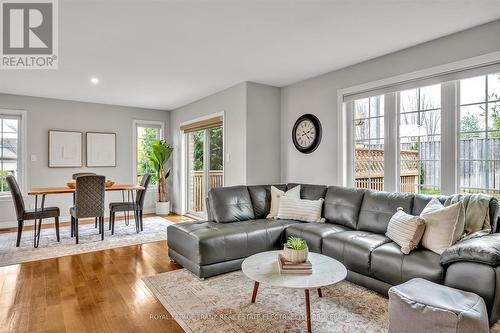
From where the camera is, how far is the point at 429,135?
3.28m

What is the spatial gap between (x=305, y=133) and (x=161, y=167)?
11.8ft

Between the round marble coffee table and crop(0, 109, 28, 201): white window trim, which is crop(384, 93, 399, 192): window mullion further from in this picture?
crop(0, 109, 28, 201): white window trim

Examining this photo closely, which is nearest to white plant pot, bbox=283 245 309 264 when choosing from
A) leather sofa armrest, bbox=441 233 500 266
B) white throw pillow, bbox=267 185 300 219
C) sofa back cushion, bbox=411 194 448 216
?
leather sofa armrest, bbox=441 233 500 266

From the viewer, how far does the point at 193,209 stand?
6645mm

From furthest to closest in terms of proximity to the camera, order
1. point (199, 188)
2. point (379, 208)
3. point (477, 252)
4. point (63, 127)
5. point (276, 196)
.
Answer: point (199, 188) < point (63, 127) < point (276, 196) < point (379, 208) < point (477, 252)

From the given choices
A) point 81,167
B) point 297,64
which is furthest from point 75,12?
point 81,167

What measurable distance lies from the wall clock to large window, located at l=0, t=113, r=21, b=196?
17.0ft

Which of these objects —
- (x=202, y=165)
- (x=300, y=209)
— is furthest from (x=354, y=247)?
(x=202, y=165)

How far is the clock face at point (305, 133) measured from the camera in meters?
4.50

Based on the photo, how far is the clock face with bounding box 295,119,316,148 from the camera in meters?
4.50

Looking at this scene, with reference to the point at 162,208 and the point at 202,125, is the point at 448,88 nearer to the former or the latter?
the point at 202,125

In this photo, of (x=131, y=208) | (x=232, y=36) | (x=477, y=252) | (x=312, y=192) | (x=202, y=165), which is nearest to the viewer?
(x=477, y=252)

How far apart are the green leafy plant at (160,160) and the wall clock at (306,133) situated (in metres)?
3.22

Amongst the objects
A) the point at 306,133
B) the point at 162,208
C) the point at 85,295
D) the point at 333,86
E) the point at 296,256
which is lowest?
the point at 85,295
